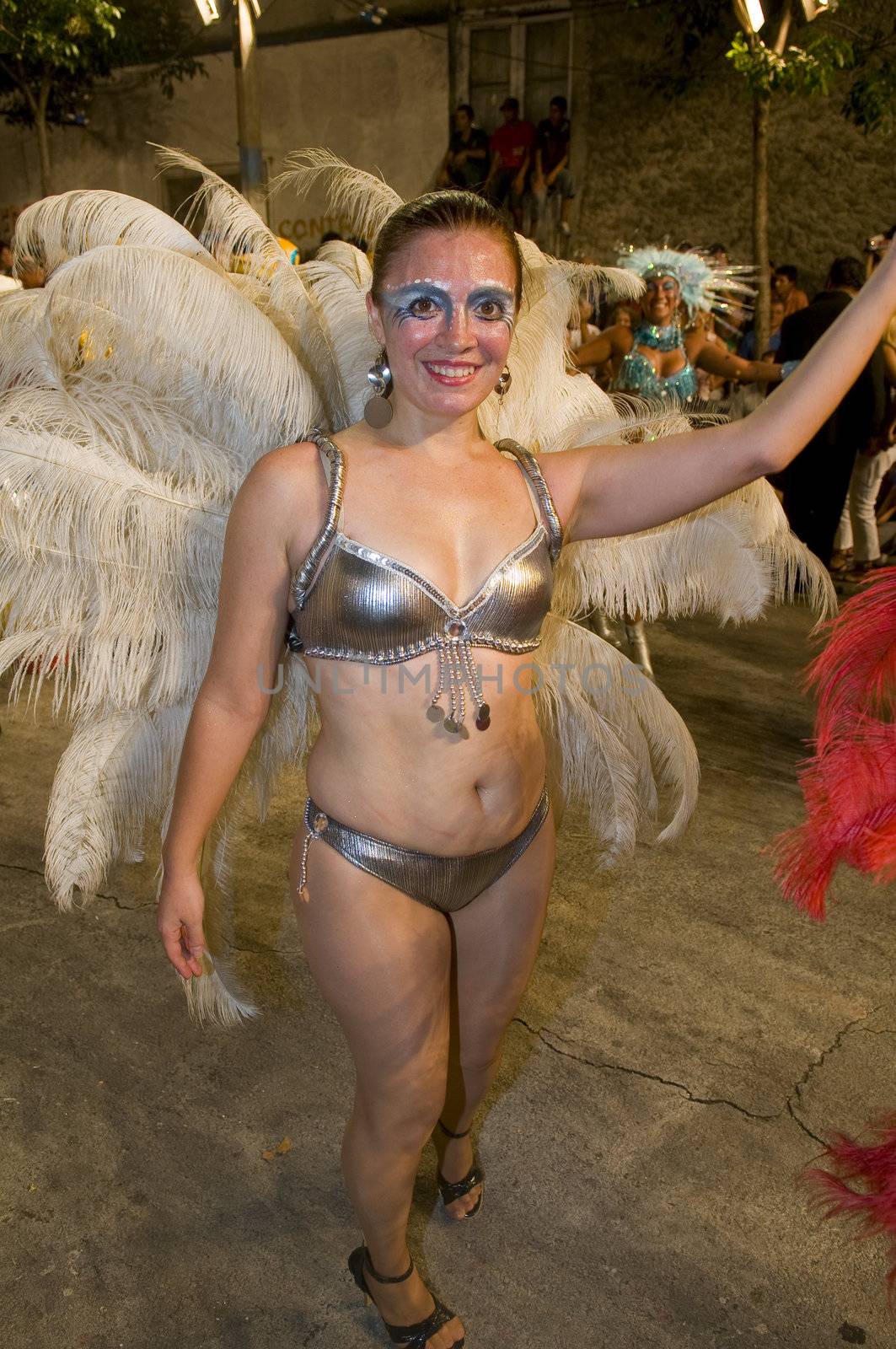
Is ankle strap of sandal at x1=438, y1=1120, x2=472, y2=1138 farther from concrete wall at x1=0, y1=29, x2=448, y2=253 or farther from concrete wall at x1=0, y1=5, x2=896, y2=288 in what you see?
concrete wall at x1=0, y1=29, x2=448, y2=253

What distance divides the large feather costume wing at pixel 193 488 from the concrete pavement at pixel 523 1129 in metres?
0.41

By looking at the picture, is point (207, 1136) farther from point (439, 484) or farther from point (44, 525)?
point (439, 484)

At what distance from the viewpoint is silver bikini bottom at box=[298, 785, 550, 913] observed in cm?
167

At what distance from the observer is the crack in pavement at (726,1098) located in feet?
8.00

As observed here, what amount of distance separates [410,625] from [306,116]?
573 inches

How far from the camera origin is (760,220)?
885 cm

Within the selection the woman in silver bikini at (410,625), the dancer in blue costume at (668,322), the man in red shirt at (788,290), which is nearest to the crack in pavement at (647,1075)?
the woman in silver bikini at (410,625)

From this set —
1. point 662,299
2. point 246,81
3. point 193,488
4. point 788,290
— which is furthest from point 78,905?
point 788,290

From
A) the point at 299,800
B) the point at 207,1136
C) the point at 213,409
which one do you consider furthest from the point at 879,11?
the point at 207,1136

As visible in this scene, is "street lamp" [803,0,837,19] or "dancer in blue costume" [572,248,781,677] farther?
"street lamp" [803,0,837,19]

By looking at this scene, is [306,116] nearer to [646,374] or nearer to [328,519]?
[646,374]

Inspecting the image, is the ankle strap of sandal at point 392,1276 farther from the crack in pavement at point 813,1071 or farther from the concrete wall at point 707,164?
the concrete wall at point 707,164

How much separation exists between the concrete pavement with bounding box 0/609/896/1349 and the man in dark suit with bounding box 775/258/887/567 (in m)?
3.56

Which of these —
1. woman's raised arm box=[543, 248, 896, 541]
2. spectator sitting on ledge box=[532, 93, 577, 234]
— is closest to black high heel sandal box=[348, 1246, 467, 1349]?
woman's raised arm box=[543, 248, 896, 541]
